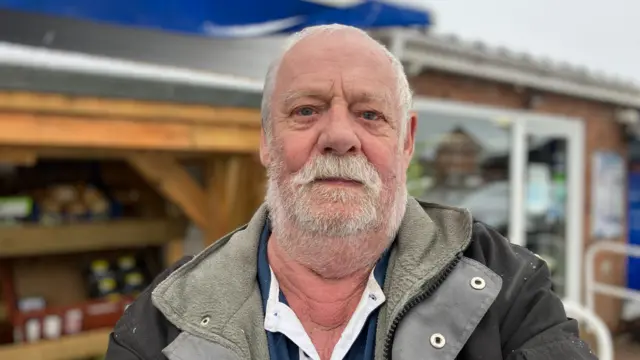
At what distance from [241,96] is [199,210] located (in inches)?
33.4

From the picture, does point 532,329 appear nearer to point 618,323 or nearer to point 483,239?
point 483,239

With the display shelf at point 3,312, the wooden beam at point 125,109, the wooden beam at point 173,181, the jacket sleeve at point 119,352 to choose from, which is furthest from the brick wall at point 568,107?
the jacket sleeve at point 119,352

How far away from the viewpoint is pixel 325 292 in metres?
1.46

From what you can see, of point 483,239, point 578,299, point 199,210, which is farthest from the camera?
point 578,299

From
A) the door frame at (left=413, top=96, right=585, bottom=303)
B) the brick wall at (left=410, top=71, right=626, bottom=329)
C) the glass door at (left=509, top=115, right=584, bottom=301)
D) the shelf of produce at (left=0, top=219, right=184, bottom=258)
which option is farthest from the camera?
the glass door at (left=509, top=115, right=584, bottom=301)

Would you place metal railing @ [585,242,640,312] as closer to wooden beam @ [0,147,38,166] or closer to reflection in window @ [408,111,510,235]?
reflection in window @ [408,111,510,235]

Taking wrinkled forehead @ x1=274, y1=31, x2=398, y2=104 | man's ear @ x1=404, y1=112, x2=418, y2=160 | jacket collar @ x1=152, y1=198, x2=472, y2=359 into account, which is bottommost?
jacket collar @ x1=152, y1=198, x2=472, y2=359

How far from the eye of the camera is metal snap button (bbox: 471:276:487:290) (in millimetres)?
1284

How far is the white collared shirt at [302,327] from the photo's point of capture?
136 centimetres

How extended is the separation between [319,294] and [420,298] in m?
0.28

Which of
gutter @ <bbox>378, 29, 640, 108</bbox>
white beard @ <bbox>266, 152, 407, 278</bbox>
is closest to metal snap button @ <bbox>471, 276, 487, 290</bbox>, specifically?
white beard @ <bbox>266, 152, 407, 278</bbox>

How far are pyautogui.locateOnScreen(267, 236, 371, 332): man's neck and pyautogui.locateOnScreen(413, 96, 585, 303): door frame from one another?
309 cm

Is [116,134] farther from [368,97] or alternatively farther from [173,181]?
[368,97]

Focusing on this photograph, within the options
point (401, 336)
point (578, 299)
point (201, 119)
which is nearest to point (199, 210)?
point (201, 119)
